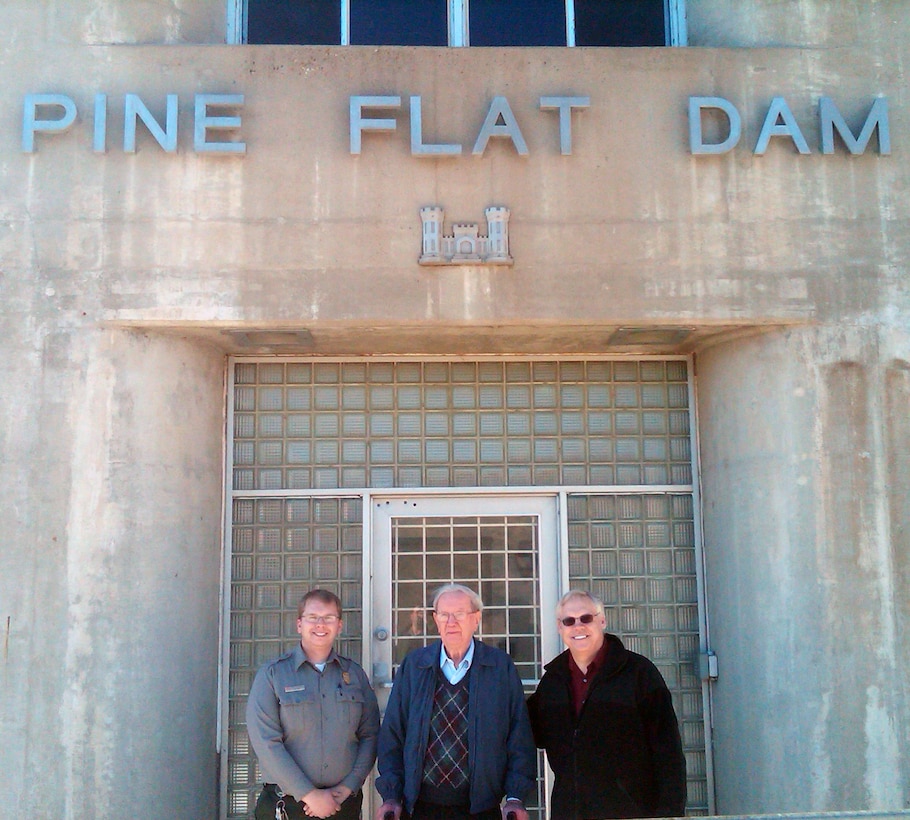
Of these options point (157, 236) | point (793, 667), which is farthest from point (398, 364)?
point (793, 667)

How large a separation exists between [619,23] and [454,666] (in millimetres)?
4557

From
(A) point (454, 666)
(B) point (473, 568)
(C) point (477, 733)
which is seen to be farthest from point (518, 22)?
(C) point (477, 733)

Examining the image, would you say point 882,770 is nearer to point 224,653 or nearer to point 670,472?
point 670,472

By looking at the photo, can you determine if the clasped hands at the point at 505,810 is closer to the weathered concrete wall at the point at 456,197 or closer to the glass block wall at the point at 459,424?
the glass block wall at the point at 459,424

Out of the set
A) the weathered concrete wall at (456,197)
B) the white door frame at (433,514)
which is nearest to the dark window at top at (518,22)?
the weathered concrete wall at (456,197)

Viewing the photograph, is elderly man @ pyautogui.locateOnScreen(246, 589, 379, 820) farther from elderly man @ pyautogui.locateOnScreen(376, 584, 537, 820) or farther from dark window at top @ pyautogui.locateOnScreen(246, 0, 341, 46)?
dark window at top @ pyautogui.locateOnScreen(246, 0, 341, 46)

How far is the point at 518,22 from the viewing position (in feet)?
23.0

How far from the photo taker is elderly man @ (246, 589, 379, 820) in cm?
505

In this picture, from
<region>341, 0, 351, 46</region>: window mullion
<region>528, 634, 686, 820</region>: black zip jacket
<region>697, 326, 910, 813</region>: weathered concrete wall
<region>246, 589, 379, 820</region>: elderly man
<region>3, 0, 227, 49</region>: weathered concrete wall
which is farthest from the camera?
<region>341, 0, 351, 46</region>: window mullion

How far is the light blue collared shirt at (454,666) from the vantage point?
490 centimetres

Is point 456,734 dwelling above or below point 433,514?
below

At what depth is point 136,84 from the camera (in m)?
6.28

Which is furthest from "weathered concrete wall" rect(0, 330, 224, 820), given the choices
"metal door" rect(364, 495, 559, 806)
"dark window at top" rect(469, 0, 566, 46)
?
"dark window at top" rect(469, 0, 566, 46)

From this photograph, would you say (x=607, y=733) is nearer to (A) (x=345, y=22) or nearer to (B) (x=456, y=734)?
(B) (x=456, y=734)
